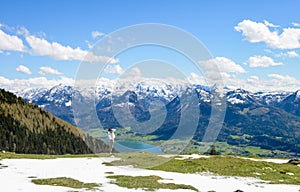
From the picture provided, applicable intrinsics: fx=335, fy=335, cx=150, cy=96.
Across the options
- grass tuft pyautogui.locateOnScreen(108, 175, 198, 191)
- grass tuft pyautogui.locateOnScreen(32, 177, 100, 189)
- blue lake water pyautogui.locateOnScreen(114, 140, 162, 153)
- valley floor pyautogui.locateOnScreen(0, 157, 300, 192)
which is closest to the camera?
valley floor pyautogui.locateOnScreen(0, 157, 300, 192)

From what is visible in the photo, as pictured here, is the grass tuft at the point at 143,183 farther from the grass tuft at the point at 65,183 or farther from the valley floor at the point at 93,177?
the grass tuft at the point at 65,183

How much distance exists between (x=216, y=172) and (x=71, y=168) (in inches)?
709

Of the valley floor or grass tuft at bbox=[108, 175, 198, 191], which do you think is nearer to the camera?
the valley floor

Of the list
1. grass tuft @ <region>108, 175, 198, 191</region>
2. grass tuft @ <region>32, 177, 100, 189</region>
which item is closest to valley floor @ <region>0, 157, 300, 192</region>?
grass tuft @ <region>32, 177, 100, 189</region>

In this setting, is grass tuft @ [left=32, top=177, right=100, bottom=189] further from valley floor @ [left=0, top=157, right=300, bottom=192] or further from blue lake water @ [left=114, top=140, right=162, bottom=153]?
blue lake water @ [left=114, top=140, right=162, bottom=153]

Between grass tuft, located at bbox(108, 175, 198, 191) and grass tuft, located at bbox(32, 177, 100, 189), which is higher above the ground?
grass tuft, located at bbox(32, 177, 100, 189)

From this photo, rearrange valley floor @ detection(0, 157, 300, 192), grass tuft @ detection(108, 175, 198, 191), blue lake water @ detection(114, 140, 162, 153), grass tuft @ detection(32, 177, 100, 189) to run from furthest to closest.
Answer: blue lake water @ detection(114, 140, 162, 153)
grass tuft @ detection(108, 175, 198, 191)
grass tuft @ detection(32, 177, 100, 189)
valley floor @ detection(0, 157, 300, 192)

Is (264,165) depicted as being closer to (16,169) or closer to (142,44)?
(142,44)

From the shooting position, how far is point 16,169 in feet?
110

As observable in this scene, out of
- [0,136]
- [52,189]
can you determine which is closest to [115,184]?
[52,189]

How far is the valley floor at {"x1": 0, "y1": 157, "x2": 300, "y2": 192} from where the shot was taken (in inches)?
1057

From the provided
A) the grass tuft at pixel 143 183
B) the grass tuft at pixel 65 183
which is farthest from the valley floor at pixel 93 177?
the grass tuft at pixel 143 183

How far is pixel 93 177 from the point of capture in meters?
32.0

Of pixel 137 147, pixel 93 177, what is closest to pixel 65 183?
pixel 93 177
